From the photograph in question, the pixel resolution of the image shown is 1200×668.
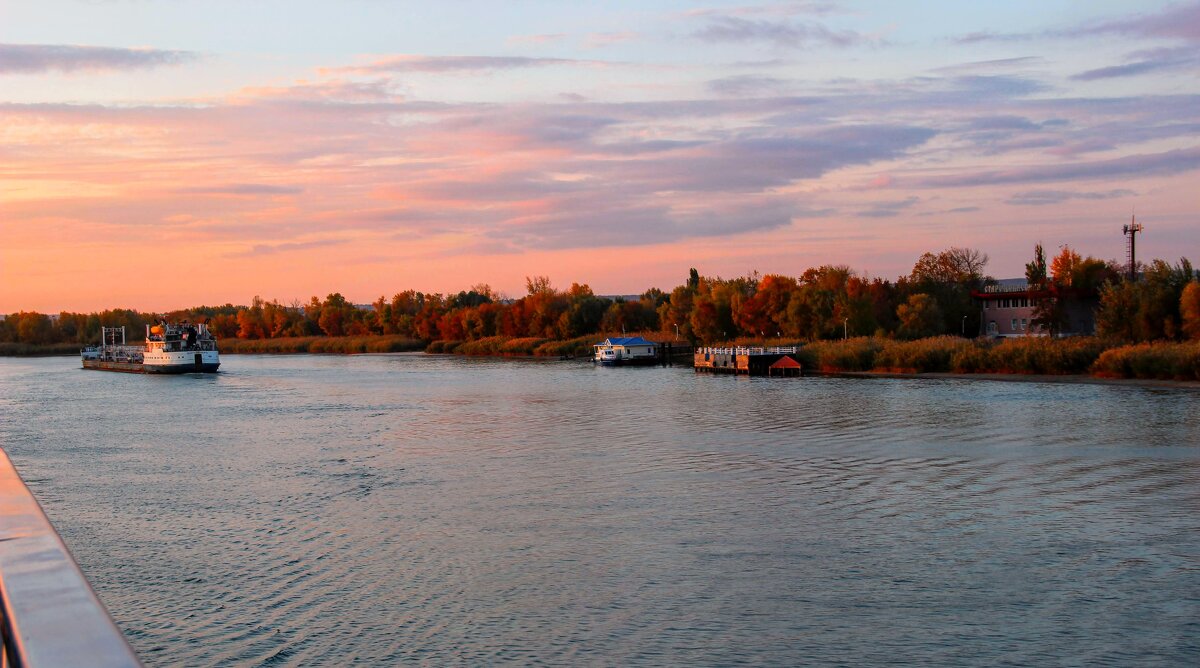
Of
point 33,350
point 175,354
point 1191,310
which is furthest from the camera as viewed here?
point 33,350

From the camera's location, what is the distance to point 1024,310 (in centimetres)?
8850

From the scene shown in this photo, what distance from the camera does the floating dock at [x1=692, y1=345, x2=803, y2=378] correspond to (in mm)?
76188

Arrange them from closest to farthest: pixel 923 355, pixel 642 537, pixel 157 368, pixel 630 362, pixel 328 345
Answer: pixel 642 537 → pixel 923 355 → pixel 157 368 → pixel 630 362 → pixel 328 345

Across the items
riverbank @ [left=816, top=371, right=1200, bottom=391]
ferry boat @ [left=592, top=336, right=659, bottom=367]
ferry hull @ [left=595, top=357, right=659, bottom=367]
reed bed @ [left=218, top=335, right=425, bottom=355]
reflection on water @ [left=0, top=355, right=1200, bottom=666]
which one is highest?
reed bed @ [left=218, top=335, right=425, bottom=355]

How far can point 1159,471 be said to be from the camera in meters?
26.7

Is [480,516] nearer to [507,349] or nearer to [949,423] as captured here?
[949,423]

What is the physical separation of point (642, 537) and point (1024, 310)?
77.8 meters

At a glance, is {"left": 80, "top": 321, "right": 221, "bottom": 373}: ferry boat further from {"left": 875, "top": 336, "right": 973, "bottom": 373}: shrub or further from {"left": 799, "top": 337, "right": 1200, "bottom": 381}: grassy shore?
{"left": 875, "top": 336, "right": 973, "bottom": 373}: shrub

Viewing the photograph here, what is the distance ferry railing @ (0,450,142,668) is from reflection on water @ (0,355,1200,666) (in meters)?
11.2

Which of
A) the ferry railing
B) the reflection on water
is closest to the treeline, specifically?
the reflection on water

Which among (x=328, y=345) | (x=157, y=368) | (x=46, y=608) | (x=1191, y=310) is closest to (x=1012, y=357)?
(x=1191, y=310)

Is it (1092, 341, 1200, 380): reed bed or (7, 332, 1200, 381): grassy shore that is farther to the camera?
(7, 332, 1200, 381): grassy shore

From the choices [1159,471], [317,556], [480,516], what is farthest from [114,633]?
[1159,471]

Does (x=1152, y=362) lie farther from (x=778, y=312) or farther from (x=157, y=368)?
(x=157, y=368)
